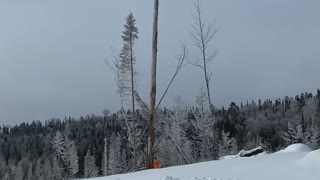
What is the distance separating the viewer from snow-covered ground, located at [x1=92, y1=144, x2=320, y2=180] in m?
9.41

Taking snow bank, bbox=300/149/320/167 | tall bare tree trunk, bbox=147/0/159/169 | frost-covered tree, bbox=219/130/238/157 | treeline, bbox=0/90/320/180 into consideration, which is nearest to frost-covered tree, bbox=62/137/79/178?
treeline, bbox=0/90/320/180

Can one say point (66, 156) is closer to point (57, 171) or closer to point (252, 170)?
point (57, 171)

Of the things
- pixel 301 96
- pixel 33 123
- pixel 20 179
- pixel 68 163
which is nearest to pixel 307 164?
pixel 68 163

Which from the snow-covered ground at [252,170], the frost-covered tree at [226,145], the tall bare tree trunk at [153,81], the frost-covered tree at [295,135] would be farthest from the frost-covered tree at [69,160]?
the snow-covered ground at [252,170]

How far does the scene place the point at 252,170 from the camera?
32.4ft

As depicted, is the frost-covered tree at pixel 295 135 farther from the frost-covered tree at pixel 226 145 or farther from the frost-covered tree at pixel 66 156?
the frost-covered tree at pixel 66 156

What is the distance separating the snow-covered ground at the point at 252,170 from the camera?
9406mm

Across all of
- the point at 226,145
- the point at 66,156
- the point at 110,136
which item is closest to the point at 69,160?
the point at 66,156

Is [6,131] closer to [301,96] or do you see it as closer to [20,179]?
[20,179]

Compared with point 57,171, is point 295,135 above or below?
above

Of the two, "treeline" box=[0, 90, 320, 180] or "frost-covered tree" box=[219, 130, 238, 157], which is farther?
"treeline" box=[0, 90, 320, 180]

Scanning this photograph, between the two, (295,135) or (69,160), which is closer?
(69,160)

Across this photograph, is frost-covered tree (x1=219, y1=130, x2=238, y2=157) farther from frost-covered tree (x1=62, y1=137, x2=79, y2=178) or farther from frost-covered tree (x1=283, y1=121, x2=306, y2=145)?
frost-covered tree (x1=62, y1=137, x2=79, y2=178)

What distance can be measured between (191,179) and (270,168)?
1.45 meters
